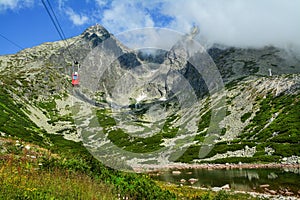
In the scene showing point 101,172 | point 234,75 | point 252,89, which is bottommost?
point 101,172

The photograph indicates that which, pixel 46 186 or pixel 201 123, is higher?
pixel 201 123

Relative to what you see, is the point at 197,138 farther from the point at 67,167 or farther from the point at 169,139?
the point at 67,167

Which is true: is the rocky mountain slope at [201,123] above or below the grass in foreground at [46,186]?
above

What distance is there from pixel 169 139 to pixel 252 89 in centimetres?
4363

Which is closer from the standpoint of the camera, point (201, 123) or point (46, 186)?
point (46, 186)

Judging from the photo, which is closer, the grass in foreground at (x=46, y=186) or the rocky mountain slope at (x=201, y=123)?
the grass in foreground at (x=46, y=186)

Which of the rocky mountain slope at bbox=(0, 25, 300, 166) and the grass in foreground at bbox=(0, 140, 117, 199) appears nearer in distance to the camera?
the grass in foreground at bbox=(0, 140, 117, 199)

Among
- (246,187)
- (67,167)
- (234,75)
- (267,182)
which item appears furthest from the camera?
(234,75)

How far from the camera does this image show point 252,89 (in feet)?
420

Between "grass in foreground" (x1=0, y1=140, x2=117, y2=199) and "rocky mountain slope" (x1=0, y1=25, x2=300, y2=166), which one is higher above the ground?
"rocky mountain slope" (x1=0, y1=25, x2=300, y2=166)

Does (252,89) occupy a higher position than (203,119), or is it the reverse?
(252,89)

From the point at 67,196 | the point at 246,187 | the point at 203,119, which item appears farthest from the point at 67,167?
the point at 203,119

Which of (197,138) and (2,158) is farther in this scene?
(197,138)

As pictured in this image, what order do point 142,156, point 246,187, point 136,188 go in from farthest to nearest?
point 142,156
point 246,187
point 136,188
